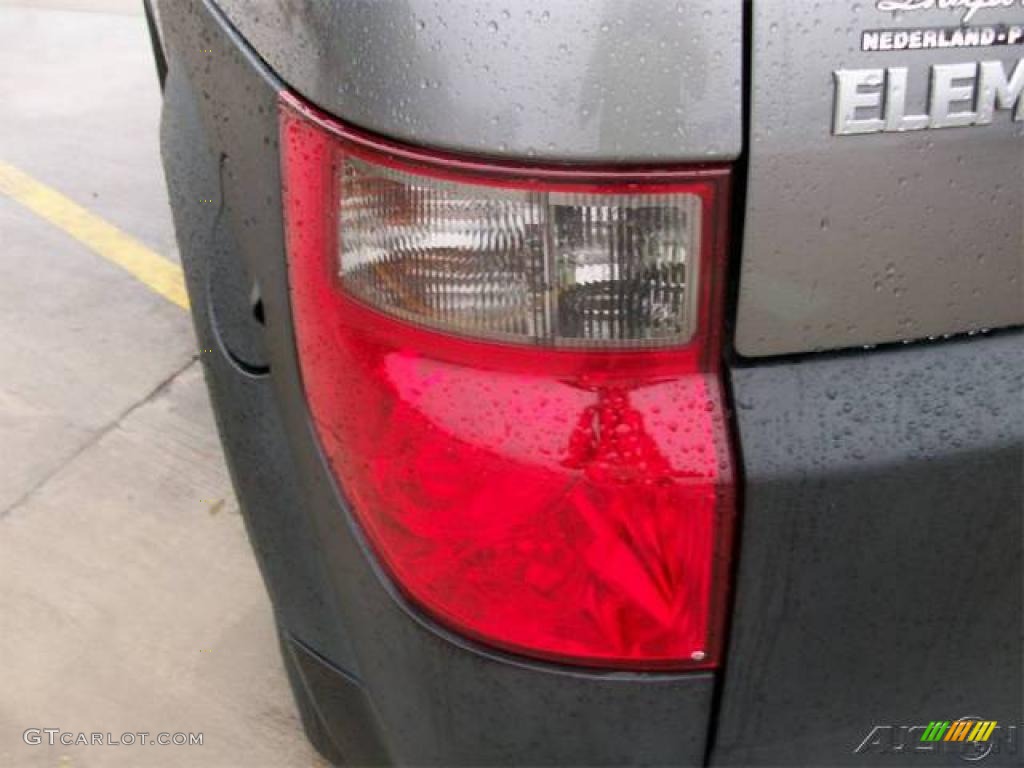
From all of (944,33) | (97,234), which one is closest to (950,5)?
(944,33)

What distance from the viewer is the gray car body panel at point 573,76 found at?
981mm

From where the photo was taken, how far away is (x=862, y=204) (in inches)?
40.8

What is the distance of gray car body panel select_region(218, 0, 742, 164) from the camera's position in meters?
0.98

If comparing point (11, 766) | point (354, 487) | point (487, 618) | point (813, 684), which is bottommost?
point (11, 766)

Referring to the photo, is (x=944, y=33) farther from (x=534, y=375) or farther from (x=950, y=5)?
(x=534, y=375)

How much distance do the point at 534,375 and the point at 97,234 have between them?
3.70 metres

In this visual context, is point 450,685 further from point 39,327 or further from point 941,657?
point 39,327

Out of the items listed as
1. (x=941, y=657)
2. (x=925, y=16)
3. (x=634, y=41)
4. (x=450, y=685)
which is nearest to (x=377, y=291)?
(x=634, y=41)

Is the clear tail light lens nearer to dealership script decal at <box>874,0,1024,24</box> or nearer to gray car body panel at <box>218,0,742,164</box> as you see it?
gray car body panel at <box>218,0,742,164</box>

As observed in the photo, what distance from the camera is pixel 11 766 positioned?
2.19m

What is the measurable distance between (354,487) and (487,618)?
217 millimetres

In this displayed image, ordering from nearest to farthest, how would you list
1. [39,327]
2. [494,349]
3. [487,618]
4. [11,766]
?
1. [494,349]
2. [487,618]
3. [11,766]
4. [39,327]

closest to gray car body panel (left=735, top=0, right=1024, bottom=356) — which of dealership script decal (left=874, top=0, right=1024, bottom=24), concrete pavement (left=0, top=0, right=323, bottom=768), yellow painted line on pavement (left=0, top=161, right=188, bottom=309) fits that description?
dealership script decal (left=874, top=0, right=1024, bottom=24)

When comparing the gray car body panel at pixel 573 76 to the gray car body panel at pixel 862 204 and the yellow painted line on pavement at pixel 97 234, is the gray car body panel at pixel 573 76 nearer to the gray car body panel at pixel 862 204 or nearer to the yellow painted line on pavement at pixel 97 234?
the gray car body panel at pixel 862 204
